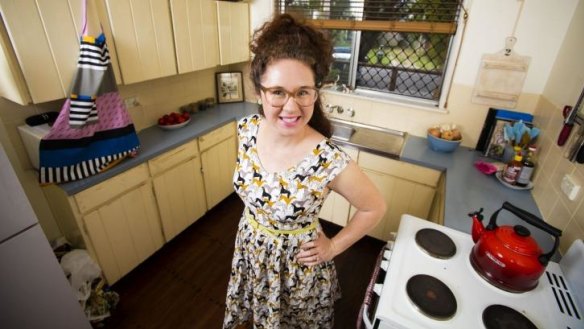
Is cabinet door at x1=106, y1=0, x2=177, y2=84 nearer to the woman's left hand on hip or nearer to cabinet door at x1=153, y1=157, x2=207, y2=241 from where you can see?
cabinet door at x1=153, y1=157, x2=207, y2=241

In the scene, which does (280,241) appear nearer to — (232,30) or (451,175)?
(451,175)

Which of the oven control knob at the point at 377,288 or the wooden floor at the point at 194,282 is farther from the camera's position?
the wooden floor at the point at 194,282

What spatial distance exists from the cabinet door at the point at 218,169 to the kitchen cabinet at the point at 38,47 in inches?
39.8

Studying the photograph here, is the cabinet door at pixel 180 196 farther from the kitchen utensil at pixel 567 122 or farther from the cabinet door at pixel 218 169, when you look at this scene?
the kitchen utensil at pixel 567 122

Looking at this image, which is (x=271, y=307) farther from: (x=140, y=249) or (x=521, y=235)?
(x=140, y=249)

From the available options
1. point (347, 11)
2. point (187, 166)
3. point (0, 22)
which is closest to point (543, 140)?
point (347, 11)

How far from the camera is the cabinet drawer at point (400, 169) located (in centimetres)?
185

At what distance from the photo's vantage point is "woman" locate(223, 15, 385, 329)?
2.79 ft

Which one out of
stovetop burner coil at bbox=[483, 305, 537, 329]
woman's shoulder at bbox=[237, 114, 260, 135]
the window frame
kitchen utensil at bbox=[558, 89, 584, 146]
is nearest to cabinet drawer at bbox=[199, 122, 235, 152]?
the window frame

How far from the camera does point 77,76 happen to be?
4.59 feet

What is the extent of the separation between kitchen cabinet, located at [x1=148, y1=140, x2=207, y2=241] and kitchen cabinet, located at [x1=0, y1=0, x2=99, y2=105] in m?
0.64

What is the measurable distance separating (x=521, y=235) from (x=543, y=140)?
0.92 m

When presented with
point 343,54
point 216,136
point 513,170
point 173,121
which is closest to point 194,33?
point 173,121

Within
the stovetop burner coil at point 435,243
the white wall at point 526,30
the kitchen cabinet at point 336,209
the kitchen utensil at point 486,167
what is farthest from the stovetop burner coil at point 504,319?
the white wall at point 526,30
